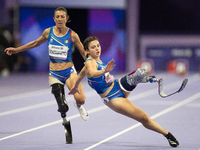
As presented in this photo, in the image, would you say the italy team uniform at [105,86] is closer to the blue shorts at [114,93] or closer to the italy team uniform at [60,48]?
the blue shorts at [114,93]

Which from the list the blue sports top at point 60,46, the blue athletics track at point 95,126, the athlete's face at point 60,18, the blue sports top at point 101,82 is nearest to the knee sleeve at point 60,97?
the blue sports top at point 60,46

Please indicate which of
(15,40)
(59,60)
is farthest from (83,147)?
(15,40)

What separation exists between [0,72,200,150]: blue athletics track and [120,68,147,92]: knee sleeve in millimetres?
967

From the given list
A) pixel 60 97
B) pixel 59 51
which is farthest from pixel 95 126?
pixel 59 51

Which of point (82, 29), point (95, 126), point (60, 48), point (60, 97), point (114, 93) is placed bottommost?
point (82, 29)

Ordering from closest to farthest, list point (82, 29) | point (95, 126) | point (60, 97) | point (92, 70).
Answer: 1. point (92, 70)
2. point (60, 97)
3. point (95, 126)
4. point (82, 29)

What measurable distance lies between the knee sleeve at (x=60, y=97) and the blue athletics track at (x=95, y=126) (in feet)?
1.80

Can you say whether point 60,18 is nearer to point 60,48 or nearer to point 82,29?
point 60,48

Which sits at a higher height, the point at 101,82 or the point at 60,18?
the point at 60,18

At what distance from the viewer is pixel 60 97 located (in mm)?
6809

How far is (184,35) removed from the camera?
3506 cm

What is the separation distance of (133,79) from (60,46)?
161 centimetres

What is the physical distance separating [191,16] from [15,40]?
53.2 ft

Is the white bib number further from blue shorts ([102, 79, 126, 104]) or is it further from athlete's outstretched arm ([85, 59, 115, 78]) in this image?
blue shorts ([102, 79, 126, 104])
